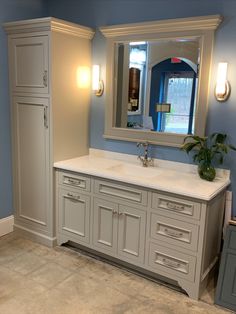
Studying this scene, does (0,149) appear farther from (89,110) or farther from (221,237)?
(221,237)

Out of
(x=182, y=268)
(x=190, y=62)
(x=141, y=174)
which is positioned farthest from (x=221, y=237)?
(x=190, y=62)

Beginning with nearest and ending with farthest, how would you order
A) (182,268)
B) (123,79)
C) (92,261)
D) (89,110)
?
(182,268), (92,261), (123,79), (89,110)

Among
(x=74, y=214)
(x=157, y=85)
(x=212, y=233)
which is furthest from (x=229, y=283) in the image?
(x=157, y=85)

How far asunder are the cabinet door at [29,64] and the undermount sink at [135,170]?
98cm

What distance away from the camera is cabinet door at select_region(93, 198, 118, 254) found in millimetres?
2785

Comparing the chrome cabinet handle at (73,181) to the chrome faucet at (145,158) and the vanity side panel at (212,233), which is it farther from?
the vanity side panel at (212,233)

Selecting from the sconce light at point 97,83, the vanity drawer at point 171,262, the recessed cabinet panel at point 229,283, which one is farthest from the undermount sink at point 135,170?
the recessed cabinet panel at point 229,283

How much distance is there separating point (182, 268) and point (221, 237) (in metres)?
0.55

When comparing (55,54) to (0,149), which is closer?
(55,54)

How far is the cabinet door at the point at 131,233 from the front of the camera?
8.64 feet

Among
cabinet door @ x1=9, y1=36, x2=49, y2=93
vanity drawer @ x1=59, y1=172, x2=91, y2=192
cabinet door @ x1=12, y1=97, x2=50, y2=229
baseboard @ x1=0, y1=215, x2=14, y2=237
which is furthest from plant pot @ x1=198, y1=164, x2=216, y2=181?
baseboard @ x1=0, y1=215, x2=14, y2=237

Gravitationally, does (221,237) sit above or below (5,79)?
below

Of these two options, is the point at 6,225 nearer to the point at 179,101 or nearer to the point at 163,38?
the point at 179,101

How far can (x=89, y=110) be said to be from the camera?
3.41 metres
